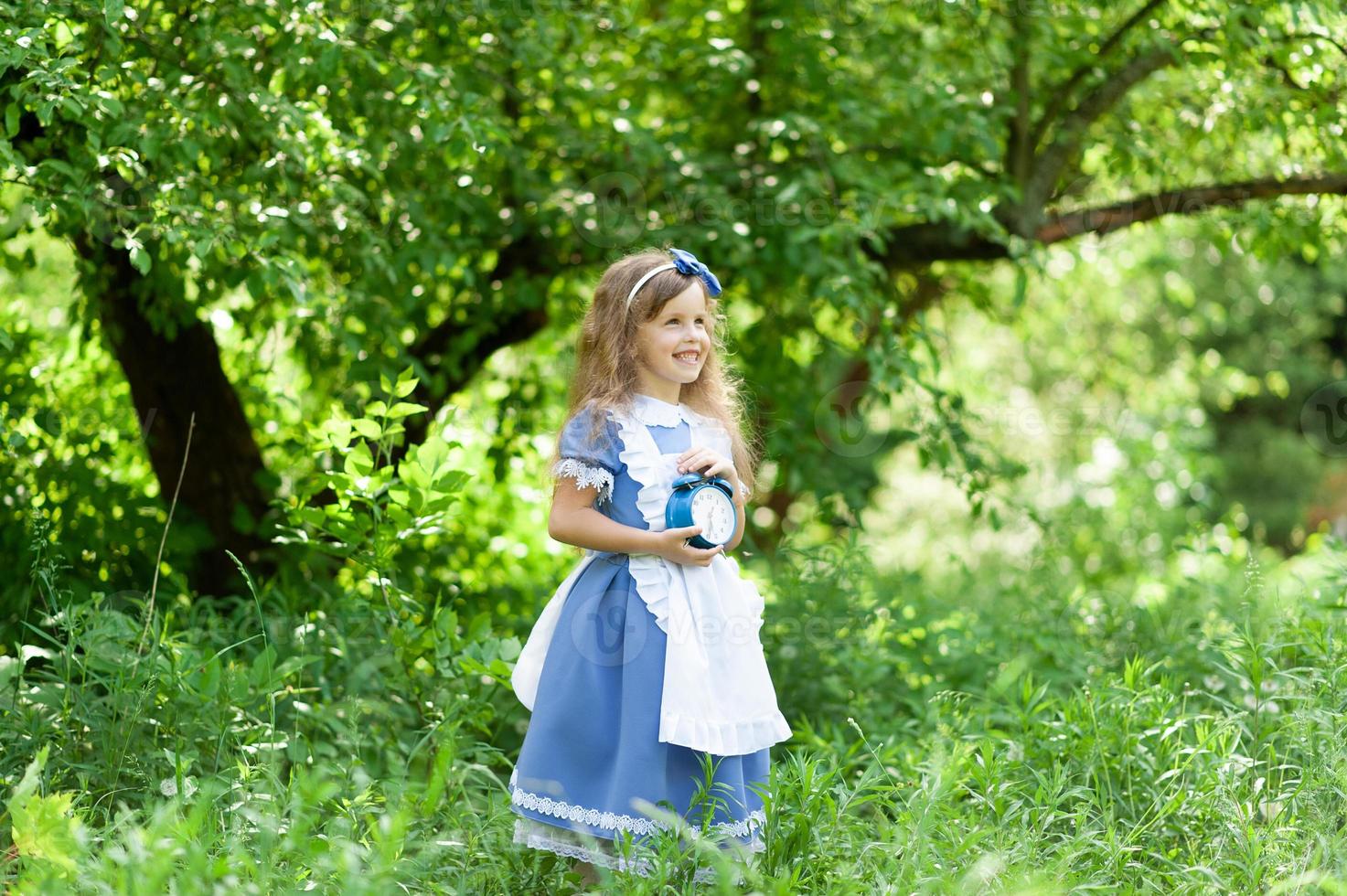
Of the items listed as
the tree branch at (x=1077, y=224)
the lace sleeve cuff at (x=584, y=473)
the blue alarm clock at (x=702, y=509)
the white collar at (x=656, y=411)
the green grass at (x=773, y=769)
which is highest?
the tree branch at (x=1077, y=224)

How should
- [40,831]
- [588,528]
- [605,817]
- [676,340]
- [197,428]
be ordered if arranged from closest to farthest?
[40,831]
[605,817]
[588,528]
[676,340]
[197,428]

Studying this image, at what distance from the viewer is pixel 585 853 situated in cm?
240

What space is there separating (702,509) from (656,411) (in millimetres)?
285

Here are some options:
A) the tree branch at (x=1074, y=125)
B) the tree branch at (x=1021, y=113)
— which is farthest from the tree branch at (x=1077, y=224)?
the tree branch at (x=1021, y=113)

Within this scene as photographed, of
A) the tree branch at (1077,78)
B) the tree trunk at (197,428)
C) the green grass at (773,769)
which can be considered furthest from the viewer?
the tree branch at (1077,78)

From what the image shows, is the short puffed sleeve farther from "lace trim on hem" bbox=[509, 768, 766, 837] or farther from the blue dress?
"lace trim on hem" bbox=[509, 768, 766, 837]

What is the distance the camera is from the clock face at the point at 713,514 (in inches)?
95.9

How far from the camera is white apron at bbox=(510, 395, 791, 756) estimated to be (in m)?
2.38

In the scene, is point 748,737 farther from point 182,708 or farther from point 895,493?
point 895,493

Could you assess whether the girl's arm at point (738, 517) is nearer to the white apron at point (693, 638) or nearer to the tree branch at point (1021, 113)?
the white apron at point (693, 638)

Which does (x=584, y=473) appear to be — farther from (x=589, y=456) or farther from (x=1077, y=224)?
(x=1077, y=224)

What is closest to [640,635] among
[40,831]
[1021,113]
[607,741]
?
[607,741]

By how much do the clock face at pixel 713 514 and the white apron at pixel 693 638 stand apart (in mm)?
96

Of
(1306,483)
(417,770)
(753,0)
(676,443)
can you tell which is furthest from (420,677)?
(1306,483)
